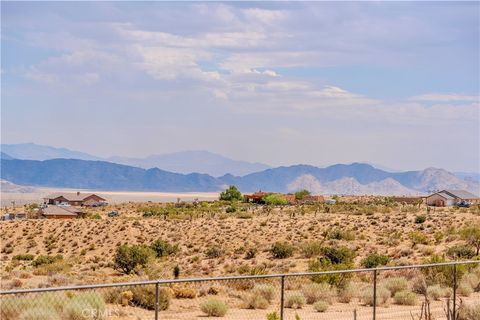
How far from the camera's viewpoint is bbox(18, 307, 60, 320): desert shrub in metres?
18.1

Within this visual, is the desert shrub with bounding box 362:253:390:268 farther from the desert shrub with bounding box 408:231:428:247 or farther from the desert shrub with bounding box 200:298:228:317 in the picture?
the desert shrub with bounding box 200:298:228:317

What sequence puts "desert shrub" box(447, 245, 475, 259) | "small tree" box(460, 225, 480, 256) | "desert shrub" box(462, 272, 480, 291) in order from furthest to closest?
"small tree" box(460, 225, 480, 256) < "desert shrub" box(447, 245, 475, 259) < "desert shrub" box(462, 272, 480, 291)

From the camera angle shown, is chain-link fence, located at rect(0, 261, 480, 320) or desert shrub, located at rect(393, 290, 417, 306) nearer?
chain-link fence, located at rect(0, 261, 480, 320)

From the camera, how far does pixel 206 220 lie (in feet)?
270

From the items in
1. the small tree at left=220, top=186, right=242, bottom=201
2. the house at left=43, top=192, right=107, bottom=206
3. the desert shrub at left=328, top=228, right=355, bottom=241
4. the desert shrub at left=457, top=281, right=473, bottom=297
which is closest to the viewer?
the desert shrub at left=457, top=281, right=473, bottom=297

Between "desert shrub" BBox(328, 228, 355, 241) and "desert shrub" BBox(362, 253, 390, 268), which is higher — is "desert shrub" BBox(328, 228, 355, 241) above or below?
above

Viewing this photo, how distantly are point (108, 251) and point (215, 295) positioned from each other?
40.4 meters

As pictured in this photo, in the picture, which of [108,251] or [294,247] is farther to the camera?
[108,251]

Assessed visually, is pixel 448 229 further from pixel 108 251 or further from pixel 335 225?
pixel 108 251

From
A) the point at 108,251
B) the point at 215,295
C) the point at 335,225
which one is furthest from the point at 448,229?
the point at 215,295

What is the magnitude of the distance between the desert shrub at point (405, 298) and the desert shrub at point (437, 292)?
0.85 m

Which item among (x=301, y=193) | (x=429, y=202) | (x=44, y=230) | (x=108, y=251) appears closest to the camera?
(x=108, y=251)

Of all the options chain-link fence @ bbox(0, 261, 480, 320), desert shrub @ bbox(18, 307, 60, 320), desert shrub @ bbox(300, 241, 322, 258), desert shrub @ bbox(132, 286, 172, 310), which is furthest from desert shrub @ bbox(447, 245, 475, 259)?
desert shrub @ bbox(18, 307, 60, 320)

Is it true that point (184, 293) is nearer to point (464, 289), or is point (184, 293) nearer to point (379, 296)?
point (379, 296)
